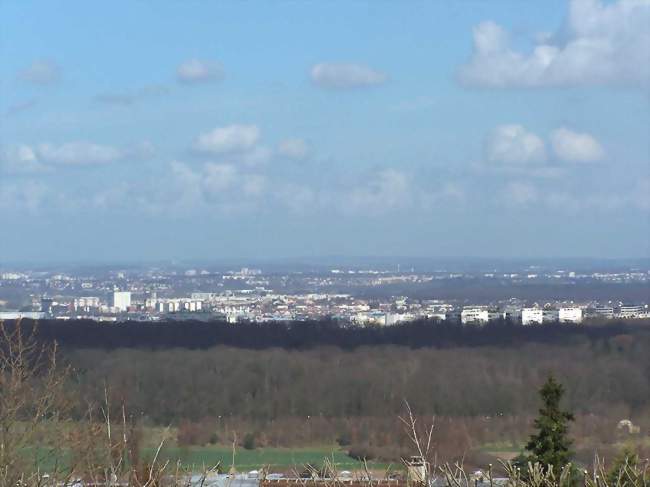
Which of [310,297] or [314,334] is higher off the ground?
[310,297]

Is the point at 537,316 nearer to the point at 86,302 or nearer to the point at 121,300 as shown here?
the point at 121,300

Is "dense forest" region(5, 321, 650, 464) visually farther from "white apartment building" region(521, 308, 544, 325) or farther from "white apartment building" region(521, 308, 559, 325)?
"white apartment building" region(521, 308, 559, 325)

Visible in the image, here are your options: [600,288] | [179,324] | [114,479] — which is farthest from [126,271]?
[114,479]

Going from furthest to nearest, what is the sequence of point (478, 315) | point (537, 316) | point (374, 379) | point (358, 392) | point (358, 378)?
point (478, 315) < point (537, 316) < point (358, 378) < point (374, 379) < point (358, 392)

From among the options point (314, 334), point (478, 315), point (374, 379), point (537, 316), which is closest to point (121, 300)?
point (478, 315)

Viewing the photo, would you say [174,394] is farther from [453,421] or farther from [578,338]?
[578,338]

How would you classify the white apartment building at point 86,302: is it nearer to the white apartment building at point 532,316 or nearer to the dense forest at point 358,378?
the dense forest at point 358,378
